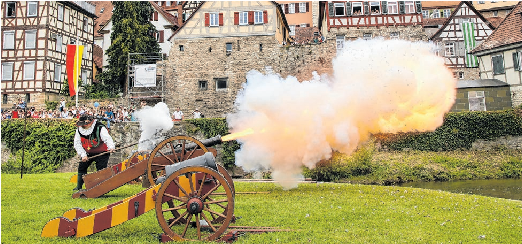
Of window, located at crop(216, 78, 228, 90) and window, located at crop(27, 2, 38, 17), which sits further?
window, located at crop(216, 78, 228, 90)

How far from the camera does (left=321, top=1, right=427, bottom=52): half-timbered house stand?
115 ft

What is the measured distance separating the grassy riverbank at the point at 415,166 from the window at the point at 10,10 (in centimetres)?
2903

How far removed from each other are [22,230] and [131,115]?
1972 cm

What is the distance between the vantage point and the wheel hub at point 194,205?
19.2 feet

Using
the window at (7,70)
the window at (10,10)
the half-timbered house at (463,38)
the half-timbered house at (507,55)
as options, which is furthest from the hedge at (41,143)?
the half-timbered house at (463,38)

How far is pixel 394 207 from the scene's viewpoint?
8828mm

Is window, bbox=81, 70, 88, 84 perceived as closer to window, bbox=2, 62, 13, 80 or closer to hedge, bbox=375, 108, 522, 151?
window, bbox=2, 62, 13, 80

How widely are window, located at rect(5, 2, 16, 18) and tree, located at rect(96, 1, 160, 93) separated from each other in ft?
25.6

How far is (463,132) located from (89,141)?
22043 mm

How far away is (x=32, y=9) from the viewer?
34844 mm

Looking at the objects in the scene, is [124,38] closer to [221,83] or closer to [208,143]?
[221,83]

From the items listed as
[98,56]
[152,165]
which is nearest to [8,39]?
[98,56]

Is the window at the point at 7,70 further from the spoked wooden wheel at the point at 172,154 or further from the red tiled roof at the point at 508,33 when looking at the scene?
the red tiled roof at the point at 508,33

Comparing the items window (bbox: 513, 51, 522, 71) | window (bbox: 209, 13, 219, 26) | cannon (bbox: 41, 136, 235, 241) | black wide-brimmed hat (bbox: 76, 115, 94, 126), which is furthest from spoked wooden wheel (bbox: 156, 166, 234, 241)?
window (bbox: 209, 13, 219, 26)
